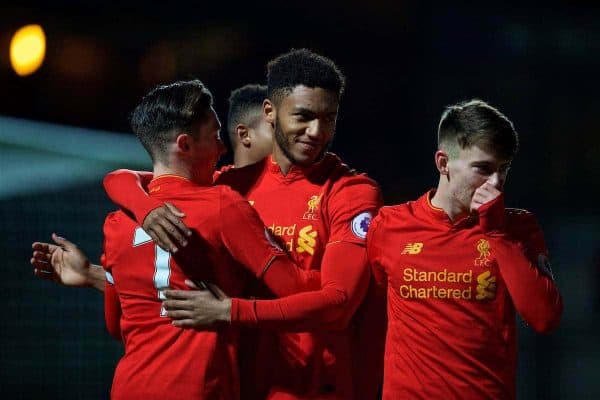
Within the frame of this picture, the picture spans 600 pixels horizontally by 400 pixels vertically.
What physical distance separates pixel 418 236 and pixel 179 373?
2.49ft

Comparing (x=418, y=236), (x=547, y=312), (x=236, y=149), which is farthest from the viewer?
(x=236, y=149)

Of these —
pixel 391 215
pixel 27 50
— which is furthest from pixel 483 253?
pixel 27 50

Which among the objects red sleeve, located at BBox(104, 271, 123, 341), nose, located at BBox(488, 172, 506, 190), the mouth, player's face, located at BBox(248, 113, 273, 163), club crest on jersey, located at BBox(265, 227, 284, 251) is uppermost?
player's face, located at BBox(248, 113, 273, 163)

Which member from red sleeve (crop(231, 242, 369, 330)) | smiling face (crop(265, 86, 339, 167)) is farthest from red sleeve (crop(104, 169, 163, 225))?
smiling face (crop(265, 86, 339, 167))

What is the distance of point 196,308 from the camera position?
2.52 m

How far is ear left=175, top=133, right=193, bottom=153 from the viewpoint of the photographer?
2732 mm

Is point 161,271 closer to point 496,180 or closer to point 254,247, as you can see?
point 254,247

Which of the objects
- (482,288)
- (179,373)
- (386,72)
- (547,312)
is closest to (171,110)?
(179,373)

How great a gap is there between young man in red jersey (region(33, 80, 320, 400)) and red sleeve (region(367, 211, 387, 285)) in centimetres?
18

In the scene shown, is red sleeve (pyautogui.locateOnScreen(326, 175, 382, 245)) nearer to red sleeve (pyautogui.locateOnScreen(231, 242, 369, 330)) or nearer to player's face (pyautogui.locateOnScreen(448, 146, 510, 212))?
red sleeve (pyautogui.locateOnScreen(231, 242, 369, 330))

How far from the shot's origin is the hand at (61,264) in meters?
3.09

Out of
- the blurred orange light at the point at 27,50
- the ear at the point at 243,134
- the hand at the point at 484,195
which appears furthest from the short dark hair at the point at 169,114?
the blurred orange light at the point at 27,50

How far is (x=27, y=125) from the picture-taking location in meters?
5.70

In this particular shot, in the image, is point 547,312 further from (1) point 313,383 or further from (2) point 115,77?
(2) point 115,77
